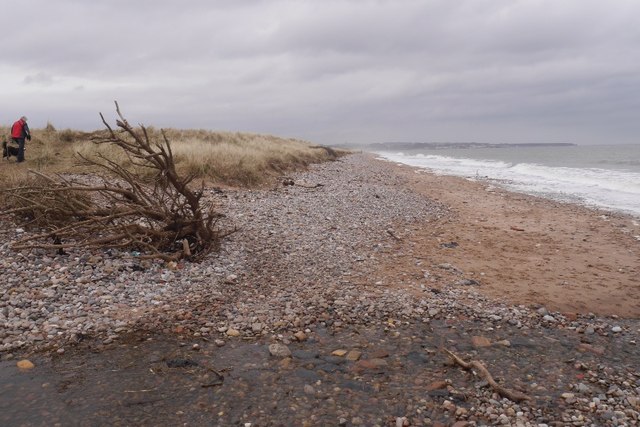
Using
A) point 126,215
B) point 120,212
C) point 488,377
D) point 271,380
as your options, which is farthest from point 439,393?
point 120,212

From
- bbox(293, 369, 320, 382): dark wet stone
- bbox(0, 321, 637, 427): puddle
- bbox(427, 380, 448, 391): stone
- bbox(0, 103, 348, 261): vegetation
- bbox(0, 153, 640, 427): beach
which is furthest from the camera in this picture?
bbox(0, 103, 348, 261): vegetation

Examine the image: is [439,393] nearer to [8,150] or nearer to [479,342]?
[479,342]

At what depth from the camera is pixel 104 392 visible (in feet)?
13.0

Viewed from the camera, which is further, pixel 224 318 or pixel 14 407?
pixel 224 318

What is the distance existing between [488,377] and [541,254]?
18.1 feet

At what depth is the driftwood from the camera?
12.7ft

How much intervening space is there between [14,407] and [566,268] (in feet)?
26.5

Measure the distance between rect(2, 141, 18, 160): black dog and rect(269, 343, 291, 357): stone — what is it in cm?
1524

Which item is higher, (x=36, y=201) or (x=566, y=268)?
(x=36, y=201)

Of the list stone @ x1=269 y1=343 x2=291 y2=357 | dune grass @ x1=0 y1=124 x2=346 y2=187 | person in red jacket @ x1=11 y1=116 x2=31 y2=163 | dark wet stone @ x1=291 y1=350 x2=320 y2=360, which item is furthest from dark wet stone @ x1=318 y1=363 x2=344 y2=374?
person in red jacket @ x1=11 y1=116 x2=31 y2=163

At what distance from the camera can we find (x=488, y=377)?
412cm

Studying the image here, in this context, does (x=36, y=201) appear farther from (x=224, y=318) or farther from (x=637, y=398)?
(x=637, y=398)

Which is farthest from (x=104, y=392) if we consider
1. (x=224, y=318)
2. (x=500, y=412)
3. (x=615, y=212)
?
(x=615, y=212)

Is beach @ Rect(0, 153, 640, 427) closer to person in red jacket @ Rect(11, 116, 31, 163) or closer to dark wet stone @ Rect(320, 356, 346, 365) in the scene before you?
dark wet stone @ Rect(320, 356, 346, 365)
